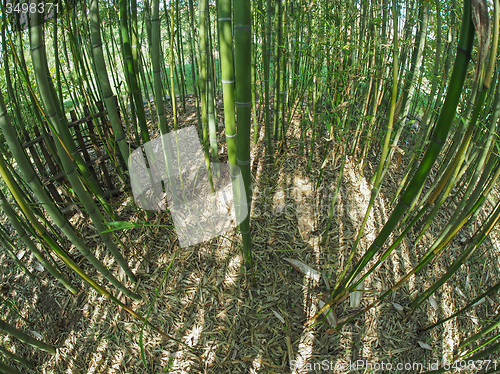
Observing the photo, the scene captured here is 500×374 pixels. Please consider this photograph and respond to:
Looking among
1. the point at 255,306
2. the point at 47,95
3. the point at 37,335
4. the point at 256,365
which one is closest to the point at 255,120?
the point at 255,306

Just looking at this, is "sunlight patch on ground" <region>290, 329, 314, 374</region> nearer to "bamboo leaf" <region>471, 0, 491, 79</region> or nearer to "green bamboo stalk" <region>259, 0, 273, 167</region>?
"green bamboo stalk" <region>259, 0, 273, 167</region>

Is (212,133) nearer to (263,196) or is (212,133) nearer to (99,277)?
(263,196)

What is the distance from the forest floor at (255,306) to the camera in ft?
3.96

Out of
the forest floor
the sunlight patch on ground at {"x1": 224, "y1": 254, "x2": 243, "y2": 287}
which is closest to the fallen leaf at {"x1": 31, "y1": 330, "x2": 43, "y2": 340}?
the forest floor

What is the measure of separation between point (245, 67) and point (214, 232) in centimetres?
97

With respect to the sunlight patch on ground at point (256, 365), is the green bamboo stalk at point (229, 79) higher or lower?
higher

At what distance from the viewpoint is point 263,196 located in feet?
5.70

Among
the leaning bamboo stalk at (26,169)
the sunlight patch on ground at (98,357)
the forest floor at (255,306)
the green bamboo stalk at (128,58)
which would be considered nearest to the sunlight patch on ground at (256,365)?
the forest floor at (255,306)

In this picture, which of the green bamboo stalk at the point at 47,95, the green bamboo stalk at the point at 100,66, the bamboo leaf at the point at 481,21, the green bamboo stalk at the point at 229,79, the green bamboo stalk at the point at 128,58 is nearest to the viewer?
the bamboo leaf at the point at 481,21

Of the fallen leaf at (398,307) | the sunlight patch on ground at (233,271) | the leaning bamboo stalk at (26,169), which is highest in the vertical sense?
the leaning bamboo stalk at (26,169)

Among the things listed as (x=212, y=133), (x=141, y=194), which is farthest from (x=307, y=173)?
(x=141, y=194)

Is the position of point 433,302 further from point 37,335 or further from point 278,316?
point 37,335

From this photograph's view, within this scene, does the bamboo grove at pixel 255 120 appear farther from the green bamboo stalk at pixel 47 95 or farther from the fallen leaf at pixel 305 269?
the fallen leaf at pixel 305 269

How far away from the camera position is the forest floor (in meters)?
1.21
